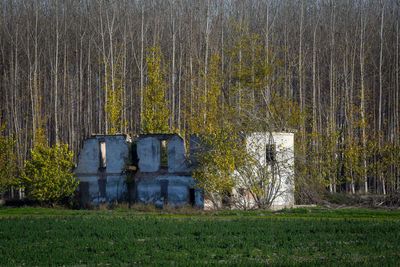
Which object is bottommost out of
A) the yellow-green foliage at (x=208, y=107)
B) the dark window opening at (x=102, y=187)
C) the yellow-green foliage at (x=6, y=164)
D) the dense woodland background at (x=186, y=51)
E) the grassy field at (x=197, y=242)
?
the grassy field at (x=197, y=242)

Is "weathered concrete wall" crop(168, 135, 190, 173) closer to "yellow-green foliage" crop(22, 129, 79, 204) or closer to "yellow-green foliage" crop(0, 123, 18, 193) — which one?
"yellow-green foliage" crop(22, 129, 79, 204)

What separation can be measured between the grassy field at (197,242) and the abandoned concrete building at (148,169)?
8.29m

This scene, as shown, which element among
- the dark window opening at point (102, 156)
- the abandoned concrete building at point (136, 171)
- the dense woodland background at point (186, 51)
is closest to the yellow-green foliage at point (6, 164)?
the dense woodland background at point (186, 51)

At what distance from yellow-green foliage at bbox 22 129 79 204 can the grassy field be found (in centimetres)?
1024

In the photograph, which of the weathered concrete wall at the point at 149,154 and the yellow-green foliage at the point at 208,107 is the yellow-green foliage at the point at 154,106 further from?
the weathered concrete wall at the point at 149,154

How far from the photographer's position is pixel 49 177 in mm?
35281

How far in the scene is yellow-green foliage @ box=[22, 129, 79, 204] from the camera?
115ft

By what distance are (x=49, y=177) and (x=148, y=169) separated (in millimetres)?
6545

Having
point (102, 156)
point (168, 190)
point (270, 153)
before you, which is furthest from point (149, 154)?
point (270, 153)

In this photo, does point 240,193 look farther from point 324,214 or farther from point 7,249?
point 7,249

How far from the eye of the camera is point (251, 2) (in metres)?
57.6

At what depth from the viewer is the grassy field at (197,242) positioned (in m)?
14.5

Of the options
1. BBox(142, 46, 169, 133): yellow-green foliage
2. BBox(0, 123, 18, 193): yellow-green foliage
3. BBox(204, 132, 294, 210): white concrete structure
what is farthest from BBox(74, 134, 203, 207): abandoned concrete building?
BBox(0, 123, 18, 193): yellow-green foliage

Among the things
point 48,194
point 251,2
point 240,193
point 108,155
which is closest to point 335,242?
point 240,193
